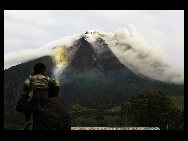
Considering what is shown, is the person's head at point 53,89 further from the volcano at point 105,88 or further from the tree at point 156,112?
the volcano at point 105,88

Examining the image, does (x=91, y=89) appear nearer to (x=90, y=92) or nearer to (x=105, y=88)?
(x=90, y=92)

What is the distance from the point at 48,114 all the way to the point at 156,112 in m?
27.8

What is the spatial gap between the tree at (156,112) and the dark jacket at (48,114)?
27.2 metres

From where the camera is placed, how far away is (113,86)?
167m

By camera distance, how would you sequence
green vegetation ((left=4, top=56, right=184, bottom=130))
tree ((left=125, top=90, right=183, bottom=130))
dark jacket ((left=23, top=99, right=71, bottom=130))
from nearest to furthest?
dark jacket ((left=23, top=99, right=71, bottom=130)) < tree ((left=125, top=90, right=183, bottom=130)) < green vegetation ((left=4, top=56, right=184, bottom=130))

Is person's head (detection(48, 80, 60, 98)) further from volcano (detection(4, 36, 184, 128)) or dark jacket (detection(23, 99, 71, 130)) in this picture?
volcano (detection(4, 36, 184, 128))

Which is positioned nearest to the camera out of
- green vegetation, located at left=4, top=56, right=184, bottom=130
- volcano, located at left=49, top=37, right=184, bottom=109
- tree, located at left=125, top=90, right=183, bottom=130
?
tree, located at left=125, top=90, right=183, bottom=130

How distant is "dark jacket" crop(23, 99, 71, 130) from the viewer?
3.09 m

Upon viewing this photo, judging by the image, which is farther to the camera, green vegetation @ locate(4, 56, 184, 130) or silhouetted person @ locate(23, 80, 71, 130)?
green vegetation @ locate(4, 56, 184, 130)

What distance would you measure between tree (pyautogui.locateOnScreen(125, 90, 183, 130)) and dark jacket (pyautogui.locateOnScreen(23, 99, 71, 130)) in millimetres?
27244

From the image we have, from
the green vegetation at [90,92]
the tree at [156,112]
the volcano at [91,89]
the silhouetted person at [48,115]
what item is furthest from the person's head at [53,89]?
the volcano at [91,89]

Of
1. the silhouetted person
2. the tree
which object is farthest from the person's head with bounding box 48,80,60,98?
the tree

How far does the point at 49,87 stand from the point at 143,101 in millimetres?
27948

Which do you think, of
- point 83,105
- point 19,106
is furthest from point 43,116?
point 83,105
